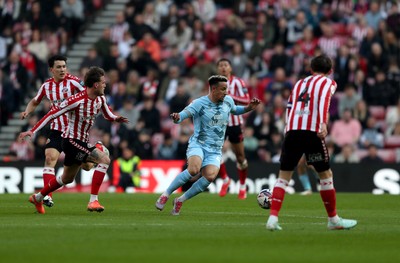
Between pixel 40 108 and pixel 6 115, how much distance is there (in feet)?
3.59

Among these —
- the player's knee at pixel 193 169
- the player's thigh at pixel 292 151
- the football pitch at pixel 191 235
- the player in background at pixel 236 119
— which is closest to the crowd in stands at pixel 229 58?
the player in background at pixel 236 119

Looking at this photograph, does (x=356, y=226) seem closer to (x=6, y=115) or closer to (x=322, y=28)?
(x=322, y=28)

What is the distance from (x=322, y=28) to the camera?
3031cm

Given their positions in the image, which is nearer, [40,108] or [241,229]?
[241,229]

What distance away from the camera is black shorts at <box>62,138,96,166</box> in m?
16.9

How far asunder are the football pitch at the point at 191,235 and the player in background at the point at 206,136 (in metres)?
0.46

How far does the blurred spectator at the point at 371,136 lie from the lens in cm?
2823

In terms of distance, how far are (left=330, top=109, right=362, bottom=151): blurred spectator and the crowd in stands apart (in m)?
0.02

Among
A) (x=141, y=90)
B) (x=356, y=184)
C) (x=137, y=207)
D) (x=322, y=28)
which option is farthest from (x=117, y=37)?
(x=137, y=207)

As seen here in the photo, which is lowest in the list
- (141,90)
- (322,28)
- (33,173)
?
(33,173)

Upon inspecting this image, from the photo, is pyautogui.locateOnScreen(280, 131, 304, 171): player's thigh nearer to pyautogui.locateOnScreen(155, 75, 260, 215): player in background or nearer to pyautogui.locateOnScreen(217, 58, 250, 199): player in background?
pyautogui.locateOnScreen(155, 75, 260, 215): player in background

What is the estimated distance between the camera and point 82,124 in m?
17.0

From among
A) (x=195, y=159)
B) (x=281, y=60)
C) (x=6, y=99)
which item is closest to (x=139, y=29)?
(x=6, y=99)

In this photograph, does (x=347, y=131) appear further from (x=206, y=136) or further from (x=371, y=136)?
(x=206, y=136)
